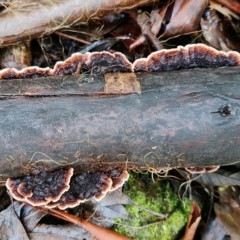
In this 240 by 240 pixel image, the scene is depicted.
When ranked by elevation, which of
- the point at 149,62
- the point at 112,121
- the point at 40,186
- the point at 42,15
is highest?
the point at 42,15

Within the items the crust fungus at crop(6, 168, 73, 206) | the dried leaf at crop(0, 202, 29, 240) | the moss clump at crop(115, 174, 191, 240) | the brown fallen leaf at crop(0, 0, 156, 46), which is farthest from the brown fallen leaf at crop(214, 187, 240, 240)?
the brown fallen leaf at crop(0, 0, 156, 46)

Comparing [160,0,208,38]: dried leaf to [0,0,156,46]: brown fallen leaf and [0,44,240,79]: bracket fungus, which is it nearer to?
[0,0,156,46]: brown fallen leaf

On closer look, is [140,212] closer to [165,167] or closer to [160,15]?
[165,167]

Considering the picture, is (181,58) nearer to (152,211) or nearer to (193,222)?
(152,211)

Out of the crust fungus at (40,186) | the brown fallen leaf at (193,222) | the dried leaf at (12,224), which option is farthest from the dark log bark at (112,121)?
the brown fallen leaf at (193,222)

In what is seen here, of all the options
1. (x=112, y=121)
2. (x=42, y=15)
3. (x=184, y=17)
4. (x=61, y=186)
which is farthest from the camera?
(x=184, y=17)

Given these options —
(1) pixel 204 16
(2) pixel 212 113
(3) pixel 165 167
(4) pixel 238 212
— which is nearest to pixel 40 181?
(3) pixel 165 167

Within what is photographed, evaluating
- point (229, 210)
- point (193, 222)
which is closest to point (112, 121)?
point (193, 222)
